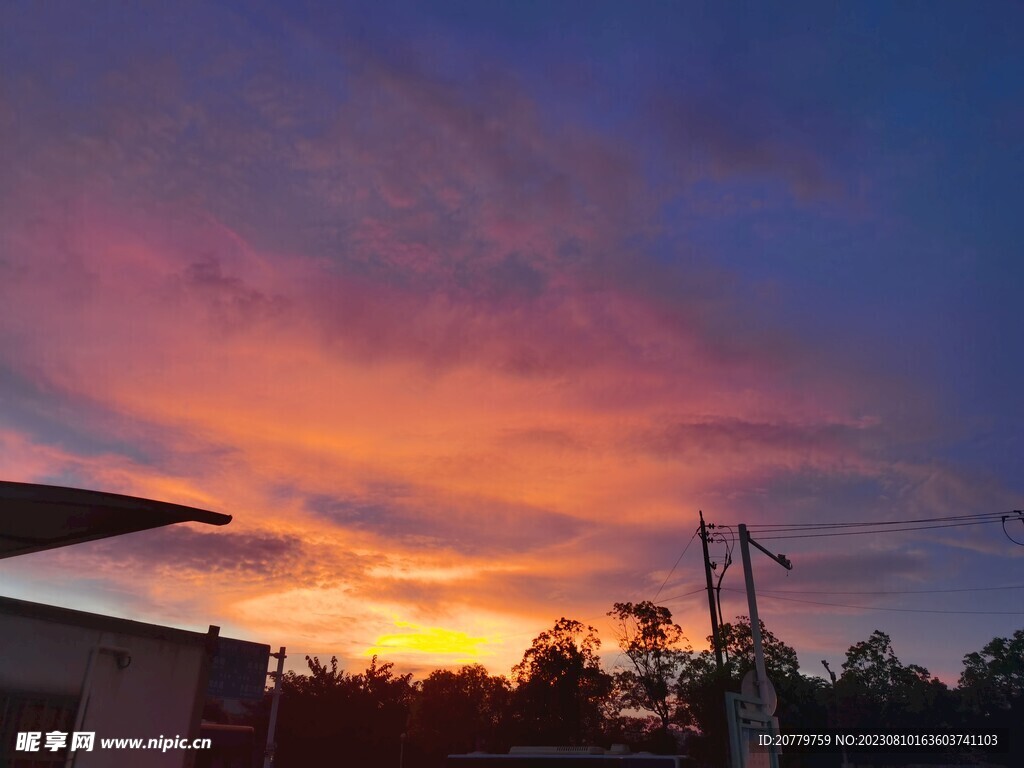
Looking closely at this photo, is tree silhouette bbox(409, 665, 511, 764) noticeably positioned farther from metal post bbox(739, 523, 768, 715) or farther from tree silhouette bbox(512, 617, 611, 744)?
metal post bbox(739, 523, 768, 715)

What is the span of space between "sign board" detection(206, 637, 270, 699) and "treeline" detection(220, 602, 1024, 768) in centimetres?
2396

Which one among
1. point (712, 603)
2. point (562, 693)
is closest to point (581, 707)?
point (562, 693)

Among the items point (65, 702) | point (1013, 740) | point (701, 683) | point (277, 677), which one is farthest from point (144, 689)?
point (1013, 740)

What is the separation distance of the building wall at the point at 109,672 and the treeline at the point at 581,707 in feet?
103

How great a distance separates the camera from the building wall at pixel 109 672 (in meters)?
13.2

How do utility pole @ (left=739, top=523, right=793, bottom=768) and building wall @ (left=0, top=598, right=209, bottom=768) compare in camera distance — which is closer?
building wall @ (left=0, top=598, right=209, bottom=768)

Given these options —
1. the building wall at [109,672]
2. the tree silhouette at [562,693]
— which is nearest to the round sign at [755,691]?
the building wall at [109,672]

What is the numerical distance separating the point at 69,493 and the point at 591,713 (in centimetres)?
6209

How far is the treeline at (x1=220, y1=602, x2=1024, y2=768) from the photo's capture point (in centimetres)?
5056

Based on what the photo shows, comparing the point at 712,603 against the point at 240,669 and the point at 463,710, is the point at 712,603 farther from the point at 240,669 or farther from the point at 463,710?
the point at 463,710

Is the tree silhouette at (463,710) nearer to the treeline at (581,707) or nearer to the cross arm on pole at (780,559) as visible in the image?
the treeline at (581,707)

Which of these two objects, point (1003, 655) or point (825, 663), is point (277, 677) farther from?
point (1003, 655)

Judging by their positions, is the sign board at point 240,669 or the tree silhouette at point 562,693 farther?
the tree silhouette at point 562,693

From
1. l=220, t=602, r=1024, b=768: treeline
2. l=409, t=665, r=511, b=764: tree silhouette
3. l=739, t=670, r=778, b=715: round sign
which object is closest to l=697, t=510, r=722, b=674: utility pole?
l=220, t=602, r=1024, b=768: treeline
